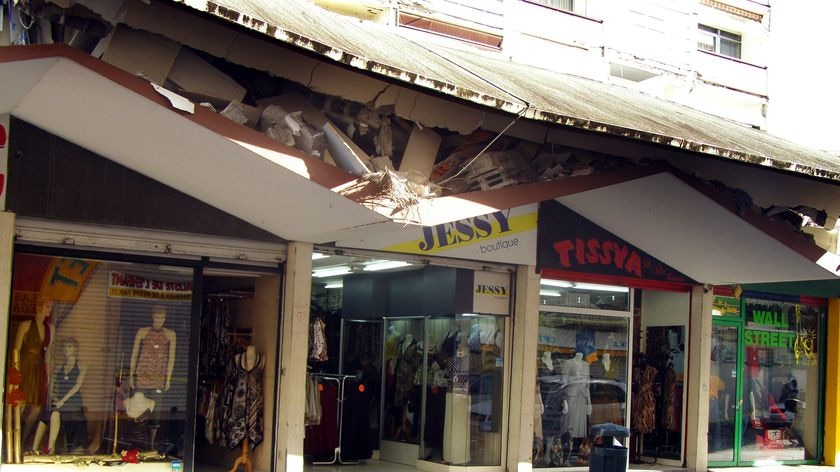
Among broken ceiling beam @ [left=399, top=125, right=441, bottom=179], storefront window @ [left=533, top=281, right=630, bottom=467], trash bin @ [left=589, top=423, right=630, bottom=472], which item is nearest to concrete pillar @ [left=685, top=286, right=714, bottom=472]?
storefront window @ [left=533, top=281, right=630, bottom=467]

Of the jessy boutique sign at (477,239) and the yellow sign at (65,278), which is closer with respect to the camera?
the yellow sign at (65,278)

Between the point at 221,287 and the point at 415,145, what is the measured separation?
3.33 meters

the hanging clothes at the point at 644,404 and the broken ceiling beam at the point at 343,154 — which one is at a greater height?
the broken ceiling beam at the point at 343,154

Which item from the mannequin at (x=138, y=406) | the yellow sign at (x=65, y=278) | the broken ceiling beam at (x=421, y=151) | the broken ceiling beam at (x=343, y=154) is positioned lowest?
the mannequin at (x=138, y=406)

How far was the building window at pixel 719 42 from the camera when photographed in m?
19.9

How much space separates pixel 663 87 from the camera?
17.9 m

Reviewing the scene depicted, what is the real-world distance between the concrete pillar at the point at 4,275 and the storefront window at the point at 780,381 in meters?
11.2

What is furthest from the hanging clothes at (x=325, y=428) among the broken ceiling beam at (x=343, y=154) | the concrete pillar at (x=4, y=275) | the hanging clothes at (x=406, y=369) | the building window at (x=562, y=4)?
the building window at (x=562, y=4)

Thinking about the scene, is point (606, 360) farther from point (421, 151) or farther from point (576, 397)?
point (421, 151)

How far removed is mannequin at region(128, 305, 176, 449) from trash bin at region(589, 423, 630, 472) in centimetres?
464

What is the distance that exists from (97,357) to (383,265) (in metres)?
4.30

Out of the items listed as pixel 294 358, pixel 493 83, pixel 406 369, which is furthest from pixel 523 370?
pixel 493 83

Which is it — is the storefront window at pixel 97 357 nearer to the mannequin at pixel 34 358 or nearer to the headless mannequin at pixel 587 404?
the mannequin at pixel 34 358

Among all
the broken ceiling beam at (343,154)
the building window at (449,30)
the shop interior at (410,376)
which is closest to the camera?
the broken ceiling beam at (343,154)
